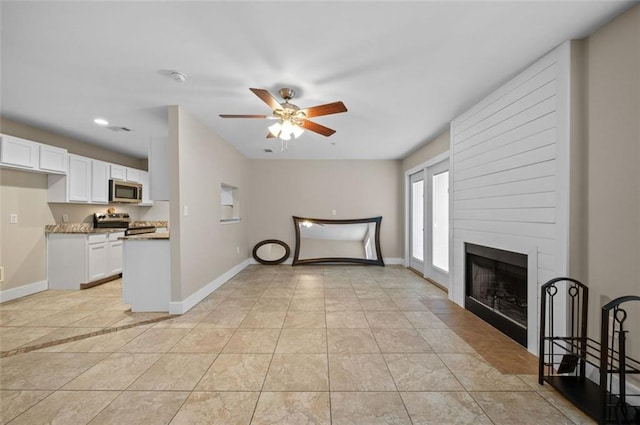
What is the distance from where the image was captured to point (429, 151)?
4496mm

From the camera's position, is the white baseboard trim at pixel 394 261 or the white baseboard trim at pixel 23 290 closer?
the white baseboard trim at pixel 23 290

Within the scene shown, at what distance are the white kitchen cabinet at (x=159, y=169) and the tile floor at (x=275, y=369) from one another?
1479 millimetres

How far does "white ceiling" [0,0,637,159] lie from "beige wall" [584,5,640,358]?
20cm

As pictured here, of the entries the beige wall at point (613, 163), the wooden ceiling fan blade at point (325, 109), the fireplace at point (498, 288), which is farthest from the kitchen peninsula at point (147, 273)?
the beige wall at point (613, 163)

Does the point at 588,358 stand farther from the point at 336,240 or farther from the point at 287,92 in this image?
the point at 336,240

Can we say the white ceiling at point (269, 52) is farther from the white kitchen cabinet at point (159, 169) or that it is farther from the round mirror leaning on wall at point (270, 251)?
the round mirror leaning on wall at point (270, 251)

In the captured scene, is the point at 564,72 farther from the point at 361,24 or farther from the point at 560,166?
the point at 361,24

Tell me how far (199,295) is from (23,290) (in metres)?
2.60

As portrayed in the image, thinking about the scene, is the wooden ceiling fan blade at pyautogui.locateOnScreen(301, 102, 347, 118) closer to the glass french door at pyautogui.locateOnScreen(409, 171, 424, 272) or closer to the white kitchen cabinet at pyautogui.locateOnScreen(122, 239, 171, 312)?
the white kitchen cabinet at pyautogui.locateOnScreen(122, 239, 171, 312)

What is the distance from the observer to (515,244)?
7.74 ft

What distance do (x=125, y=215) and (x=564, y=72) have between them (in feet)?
21.8

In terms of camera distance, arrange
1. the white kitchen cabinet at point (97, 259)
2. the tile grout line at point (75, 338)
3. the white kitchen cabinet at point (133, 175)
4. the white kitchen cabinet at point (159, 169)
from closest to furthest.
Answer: the tile grout line at point (75, 338) < the white kitchen cabinet at point (159, 169) < the white kitchen cabinet at point (97, 259) < the white kitchen cabinet at point (133, 175)

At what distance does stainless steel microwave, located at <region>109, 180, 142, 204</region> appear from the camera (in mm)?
4855

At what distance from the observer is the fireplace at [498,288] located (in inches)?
95.1
